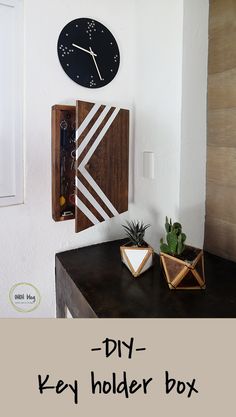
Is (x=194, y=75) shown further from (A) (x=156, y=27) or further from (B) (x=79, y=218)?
(B) (x=79, y=218)

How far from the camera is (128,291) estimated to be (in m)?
0.88

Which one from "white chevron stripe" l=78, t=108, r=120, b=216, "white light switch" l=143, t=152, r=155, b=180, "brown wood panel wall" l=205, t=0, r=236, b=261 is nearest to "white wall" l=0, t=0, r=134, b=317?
"white chevron stripe" l=78, t=108, r=120, b=216

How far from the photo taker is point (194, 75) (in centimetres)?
109

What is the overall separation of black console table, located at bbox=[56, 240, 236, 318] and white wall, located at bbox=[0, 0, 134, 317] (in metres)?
0.07

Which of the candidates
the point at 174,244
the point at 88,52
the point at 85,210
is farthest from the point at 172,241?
the point at 88,52

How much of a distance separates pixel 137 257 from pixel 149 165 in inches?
Answer: 17.0

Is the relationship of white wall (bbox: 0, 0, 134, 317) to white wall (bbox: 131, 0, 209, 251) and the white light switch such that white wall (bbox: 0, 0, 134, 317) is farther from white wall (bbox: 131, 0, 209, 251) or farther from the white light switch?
the white light switch

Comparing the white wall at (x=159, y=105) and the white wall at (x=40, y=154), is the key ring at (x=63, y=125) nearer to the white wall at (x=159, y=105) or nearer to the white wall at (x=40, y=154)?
the white wall at (x=40, y=154)

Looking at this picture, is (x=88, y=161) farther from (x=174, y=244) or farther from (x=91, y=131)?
(x=174, y=244)

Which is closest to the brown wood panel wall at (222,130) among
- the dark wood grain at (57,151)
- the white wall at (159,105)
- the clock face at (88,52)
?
the white wall at (159,105)

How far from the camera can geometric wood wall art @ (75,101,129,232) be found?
1057 mm

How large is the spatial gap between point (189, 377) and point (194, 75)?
973 millimetres

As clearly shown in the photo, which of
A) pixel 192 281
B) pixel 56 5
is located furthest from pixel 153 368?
pixel 56 5

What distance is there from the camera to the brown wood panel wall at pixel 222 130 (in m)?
1.04
